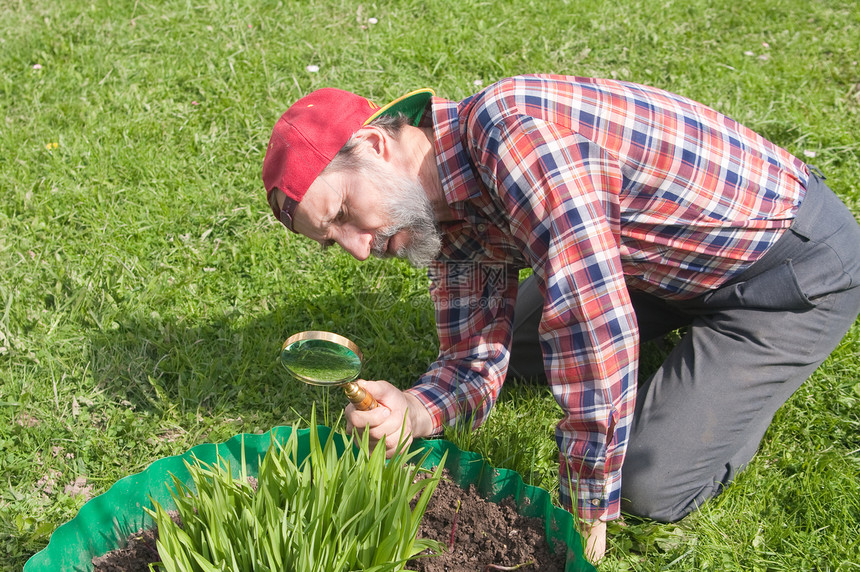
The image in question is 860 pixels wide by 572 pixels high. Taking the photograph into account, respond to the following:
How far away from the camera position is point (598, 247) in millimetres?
1805

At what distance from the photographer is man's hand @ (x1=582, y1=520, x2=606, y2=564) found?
6.59 feet

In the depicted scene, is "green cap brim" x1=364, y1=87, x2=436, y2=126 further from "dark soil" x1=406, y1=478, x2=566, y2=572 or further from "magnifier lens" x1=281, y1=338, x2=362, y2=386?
"dark soil" x1=406, y1=478, x2=566, y2=572

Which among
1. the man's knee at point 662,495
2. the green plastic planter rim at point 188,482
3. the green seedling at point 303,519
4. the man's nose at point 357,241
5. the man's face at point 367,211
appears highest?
the man's face at point 367,211

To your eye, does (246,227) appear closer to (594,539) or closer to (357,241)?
(357,241)

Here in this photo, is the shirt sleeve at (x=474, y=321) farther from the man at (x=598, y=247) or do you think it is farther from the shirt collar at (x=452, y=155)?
the shirt collar at (x=452, y=155)

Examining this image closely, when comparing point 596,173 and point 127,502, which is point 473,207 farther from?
point 127,502

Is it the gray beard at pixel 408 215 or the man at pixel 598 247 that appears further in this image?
the gray beard at pixel 408 215

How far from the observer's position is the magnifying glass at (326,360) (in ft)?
5.44

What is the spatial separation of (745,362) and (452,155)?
119 cm

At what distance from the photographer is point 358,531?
5.28ft

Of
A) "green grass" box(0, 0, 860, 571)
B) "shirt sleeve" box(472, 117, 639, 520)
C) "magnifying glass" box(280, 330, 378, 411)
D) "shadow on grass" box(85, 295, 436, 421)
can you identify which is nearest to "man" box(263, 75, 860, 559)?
"shirt sleeve" box(472, 117, 639, 520)

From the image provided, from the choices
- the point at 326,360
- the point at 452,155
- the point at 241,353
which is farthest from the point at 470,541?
the point at 241,353

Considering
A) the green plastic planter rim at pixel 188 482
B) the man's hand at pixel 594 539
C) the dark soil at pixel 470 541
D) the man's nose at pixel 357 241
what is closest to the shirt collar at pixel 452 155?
the man's nose at pixel 357 241

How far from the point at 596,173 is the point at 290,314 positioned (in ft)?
5.32
